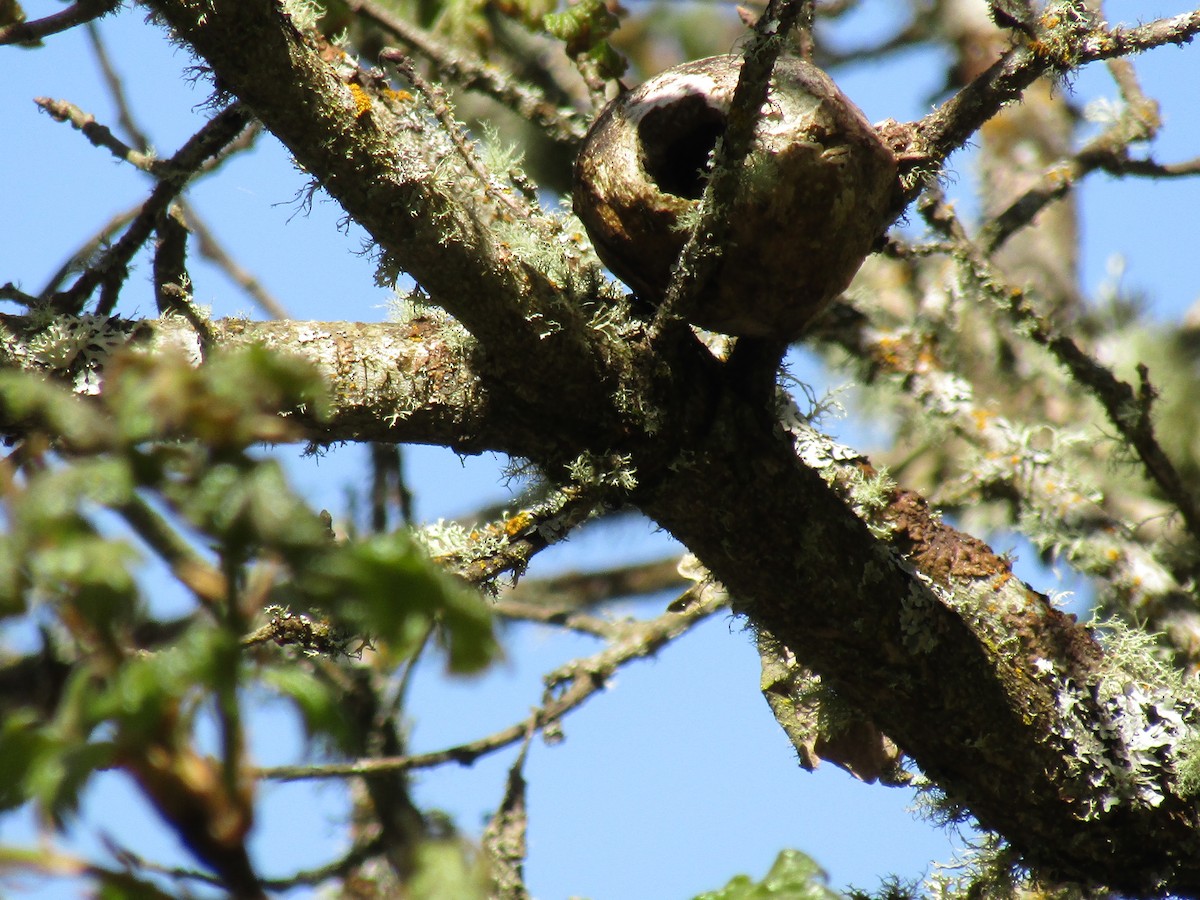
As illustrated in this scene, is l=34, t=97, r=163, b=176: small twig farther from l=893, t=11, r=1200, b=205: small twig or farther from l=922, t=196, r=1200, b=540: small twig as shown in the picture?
l=922, t=196, r=1200, b=540: small twig

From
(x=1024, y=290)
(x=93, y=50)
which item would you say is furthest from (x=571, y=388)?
(x=93, y=50)

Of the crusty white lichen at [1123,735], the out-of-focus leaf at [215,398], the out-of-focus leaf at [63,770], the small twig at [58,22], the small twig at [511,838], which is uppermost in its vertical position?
the small twig at [58,22]

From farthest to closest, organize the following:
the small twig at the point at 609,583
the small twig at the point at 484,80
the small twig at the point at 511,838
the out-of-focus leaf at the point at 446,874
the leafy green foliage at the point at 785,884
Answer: the small twig at the point at 609,583, the small twig at the point at 484,80, the small twig at the point at 511,838, the leafy green foliage at the point at 785,884, the out-of-focus leaf at the point at 446,874

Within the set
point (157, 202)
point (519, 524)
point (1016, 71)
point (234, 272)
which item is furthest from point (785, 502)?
point (234, 272)

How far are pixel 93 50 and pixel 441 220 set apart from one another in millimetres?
1830

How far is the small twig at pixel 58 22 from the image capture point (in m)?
1.42

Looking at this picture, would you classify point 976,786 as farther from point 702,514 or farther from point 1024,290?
point 1024,290

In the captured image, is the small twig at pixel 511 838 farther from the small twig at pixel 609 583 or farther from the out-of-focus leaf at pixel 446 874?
the out-of-focus leaf at pixel 446 874

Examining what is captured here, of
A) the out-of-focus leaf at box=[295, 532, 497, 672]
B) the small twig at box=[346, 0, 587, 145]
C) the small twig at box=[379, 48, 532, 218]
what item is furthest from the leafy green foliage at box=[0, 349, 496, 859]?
the small twig at box=[346, 0, 587, 145]

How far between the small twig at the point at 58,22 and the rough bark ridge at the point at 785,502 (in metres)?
0.37

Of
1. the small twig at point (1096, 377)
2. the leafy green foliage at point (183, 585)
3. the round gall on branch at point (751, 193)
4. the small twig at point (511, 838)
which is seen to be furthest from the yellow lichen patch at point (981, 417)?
the leafy green foliage at point (183, 585)

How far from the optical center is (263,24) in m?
1.13

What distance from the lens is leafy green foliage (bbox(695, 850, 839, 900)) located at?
88 cm

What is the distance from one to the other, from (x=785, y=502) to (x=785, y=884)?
0.65 meters
